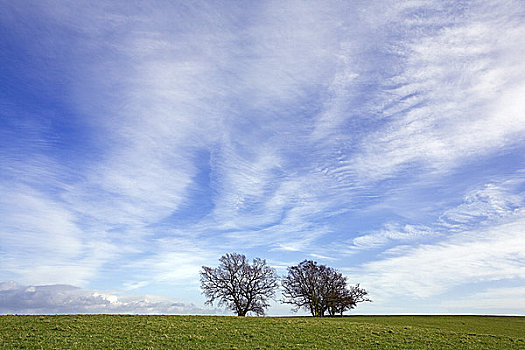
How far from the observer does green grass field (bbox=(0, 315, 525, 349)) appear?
85.9 feet

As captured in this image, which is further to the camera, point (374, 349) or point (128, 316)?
point (128, 316)

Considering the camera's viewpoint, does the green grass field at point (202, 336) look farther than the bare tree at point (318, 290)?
No

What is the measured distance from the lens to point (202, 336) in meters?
29.3

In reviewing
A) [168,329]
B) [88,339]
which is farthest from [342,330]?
[88,339]

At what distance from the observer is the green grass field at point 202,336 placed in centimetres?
2617

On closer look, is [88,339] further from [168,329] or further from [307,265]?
[307,265]

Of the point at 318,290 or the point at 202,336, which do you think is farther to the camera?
the point at 318,290

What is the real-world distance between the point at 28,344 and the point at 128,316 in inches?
617

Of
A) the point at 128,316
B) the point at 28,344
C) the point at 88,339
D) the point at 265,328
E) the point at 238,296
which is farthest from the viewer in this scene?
the point at 238,296

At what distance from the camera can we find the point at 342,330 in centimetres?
3462

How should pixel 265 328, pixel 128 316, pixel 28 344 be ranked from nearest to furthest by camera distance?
pixel 28 344 < pixel 265 328 < pixel 128 316

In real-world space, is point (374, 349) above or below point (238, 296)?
below

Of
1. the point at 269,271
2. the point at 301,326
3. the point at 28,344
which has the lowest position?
the point at 28,344

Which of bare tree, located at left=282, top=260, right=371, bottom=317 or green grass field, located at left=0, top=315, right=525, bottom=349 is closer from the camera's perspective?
green grass field, located at left=0, top=315, right=525, bottom=349
